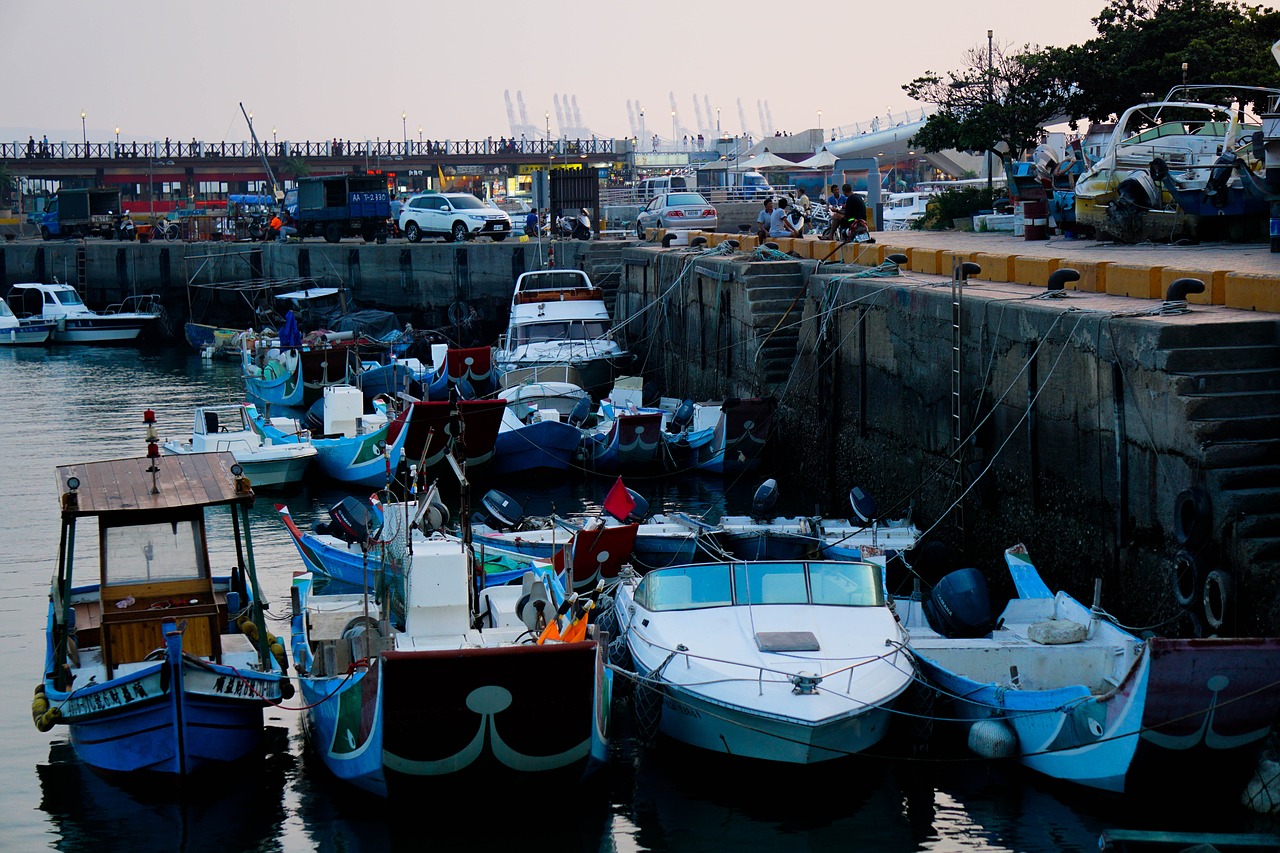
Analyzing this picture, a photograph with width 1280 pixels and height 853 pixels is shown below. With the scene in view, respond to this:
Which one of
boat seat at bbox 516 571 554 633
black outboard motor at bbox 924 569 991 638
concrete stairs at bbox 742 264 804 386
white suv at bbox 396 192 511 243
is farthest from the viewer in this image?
white suv at bbox 396 192 511 243

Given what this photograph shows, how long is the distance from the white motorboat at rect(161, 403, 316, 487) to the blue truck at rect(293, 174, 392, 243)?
24960 mm

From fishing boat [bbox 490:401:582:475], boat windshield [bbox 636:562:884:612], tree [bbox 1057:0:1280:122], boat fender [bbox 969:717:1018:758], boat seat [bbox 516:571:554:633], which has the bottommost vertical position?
boat fender [bbox 969:717:1018:758]

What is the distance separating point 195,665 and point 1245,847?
300 inches

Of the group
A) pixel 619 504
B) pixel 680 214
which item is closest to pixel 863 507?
pixel 619 504

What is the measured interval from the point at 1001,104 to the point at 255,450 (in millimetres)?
20433

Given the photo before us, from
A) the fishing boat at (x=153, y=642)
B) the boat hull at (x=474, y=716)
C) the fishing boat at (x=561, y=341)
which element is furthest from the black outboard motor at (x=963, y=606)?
the fishing boat at (x=561, y=341)

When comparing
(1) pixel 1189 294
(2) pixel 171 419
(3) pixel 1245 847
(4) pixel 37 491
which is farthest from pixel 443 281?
(3) pixel 1245 847

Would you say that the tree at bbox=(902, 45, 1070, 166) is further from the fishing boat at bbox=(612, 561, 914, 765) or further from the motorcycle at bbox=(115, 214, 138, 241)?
the motorcycle at bbox=(115, 214, 138, 241)

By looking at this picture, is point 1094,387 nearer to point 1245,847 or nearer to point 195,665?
point 1245,847

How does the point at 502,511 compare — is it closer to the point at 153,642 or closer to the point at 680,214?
the point at 153,642

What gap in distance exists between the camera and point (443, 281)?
146 feet

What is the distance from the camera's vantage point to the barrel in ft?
89.4

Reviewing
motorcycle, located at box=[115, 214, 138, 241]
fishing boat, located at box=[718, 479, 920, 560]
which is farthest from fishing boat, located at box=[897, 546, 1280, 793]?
motorcycle, located at box=[115, 214, 138, 241]

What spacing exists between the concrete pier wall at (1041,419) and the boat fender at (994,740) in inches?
69.8
